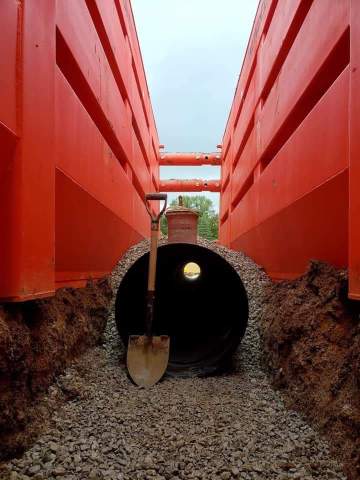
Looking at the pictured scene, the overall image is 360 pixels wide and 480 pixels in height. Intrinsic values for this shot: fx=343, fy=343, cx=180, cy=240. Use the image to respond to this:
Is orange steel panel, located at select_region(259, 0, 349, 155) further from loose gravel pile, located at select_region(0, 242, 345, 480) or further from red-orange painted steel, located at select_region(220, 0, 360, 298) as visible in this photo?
loose gravel pile, located at select_region(0, 242, 345, 480)

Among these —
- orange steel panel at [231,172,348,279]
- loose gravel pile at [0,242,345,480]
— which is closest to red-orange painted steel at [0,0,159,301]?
loose gravel pile at [0,242,345,480]

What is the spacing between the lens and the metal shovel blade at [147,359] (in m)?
2.47

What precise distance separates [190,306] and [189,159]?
6.66m

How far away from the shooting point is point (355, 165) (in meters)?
1.53

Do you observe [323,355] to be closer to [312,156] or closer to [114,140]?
[312,156]

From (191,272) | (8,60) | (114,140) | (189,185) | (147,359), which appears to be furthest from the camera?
(189,185)

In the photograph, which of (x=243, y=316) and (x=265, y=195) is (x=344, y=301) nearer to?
(x=243, y=316)

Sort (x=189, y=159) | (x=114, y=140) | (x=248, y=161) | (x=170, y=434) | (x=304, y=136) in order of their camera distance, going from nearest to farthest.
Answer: (x=170, y=434) < (x=304, y=136) < (x=114, y=140) < (x=248, y=161) < (x=189, y=159)

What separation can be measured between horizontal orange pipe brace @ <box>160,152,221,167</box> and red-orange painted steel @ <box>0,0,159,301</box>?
18.1 ft

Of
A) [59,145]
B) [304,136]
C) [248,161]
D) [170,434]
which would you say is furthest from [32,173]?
[248,161]

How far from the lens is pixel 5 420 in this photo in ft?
4.35

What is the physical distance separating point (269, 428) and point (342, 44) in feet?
6.99

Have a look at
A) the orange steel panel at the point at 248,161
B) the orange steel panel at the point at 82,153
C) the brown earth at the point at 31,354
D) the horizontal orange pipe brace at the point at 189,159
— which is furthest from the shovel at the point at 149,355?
the horizontal orange pipe brace at the point at 189,159

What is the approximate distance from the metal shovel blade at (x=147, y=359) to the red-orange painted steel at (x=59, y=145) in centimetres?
Result: 67
